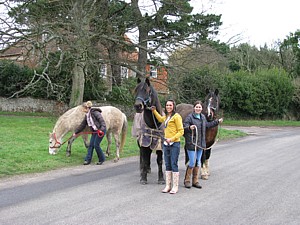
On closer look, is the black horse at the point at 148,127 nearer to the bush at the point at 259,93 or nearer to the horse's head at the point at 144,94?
the horse's head at the point at 144,94

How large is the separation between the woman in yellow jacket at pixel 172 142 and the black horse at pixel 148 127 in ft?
1.54

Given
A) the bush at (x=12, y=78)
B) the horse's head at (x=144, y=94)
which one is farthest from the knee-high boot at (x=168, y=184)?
the bush at (x=12, y=78)

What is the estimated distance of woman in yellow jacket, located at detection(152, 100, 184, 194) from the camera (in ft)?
23.9

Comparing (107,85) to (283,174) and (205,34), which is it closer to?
(205,34)

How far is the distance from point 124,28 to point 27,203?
17.3m

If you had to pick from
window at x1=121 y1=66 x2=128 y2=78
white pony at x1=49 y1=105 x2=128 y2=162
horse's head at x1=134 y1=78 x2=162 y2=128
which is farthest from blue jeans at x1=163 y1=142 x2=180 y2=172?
window at x1=121 y1=66 x2=128 y2=78

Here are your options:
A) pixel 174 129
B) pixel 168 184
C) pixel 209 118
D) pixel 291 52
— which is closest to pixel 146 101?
pixel 174 129

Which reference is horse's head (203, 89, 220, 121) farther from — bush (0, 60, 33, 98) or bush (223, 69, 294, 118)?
bush (223, 69, 294, 118)

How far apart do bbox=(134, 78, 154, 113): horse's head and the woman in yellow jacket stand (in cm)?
45

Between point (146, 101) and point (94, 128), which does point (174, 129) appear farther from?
point (94, 128)

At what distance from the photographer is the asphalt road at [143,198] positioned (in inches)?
221

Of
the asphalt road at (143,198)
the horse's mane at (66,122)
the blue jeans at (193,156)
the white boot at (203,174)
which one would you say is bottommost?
the asphalt road at (143,198)

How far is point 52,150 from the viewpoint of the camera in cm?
1129

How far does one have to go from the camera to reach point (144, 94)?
297 inches
